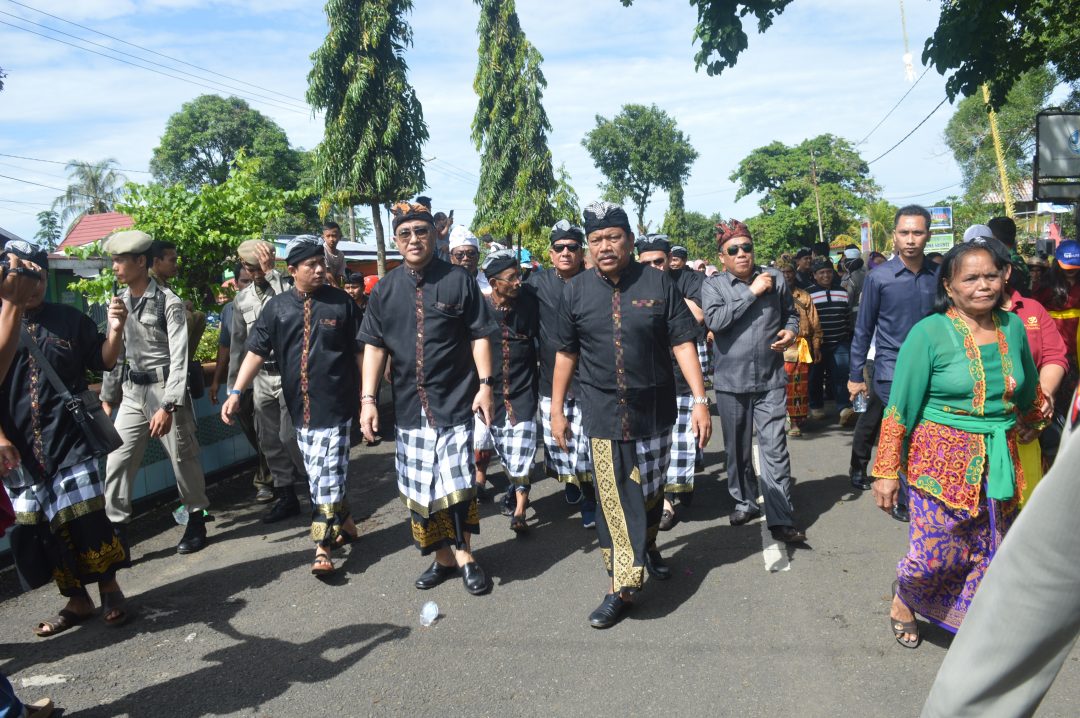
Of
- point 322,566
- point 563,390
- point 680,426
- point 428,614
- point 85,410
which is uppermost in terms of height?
A: point 85,410

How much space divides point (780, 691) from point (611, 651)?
2.65 feet

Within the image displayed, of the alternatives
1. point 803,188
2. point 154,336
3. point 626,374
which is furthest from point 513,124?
point 803,188

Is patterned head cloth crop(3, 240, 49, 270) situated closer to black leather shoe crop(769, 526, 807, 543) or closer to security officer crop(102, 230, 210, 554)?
security officer crop(102, 230, 210, 554)

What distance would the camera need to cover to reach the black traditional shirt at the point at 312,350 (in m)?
5.48

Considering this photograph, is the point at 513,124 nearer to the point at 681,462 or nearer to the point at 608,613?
the point at 681,462

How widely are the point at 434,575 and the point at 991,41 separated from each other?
7.55 m

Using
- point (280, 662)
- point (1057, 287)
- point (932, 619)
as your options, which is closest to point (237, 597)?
point (280, 662)

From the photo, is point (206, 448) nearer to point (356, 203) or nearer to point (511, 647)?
point (511, 647)

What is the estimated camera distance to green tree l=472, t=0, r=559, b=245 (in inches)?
1212

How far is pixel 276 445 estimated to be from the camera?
22.5 ft

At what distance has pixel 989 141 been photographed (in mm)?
45312

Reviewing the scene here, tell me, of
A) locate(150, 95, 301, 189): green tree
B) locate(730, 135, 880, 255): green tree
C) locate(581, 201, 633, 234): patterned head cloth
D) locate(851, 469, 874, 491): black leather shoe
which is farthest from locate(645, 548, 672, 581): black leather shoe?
locate(730, 135, 880, 255): green tree

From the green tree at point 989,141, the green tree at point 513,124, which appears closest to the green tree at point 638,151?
the green tree at point 989,141

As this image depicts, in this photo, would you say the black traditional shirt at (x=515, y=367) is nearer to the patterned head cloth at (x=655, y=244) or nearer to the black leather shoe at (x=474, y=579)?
the patterned head cloth at (x=655, y=244)
